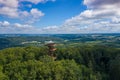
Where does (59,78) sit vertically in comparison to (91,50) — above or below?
below

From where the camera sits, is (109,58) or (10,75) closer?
(10,75)

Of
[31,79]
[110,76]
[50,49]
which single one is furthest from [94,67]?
[31,79]

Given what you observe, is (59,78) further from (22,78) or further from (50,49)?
(50,49)

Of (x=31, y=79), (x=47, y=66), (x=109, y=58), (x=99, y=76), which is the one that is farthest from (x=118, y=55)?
(x=31, y=79)

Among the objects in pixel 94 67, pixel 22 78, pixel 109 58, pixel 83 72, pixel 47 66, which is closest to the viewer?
pixel 22 78

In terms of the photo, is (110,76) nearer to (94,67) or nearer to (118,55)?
(94,67)

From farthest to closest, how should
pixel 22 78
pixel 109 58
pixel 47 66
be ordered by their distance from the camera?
pixel 109 58, pixel 47 66, pixel 22 78
